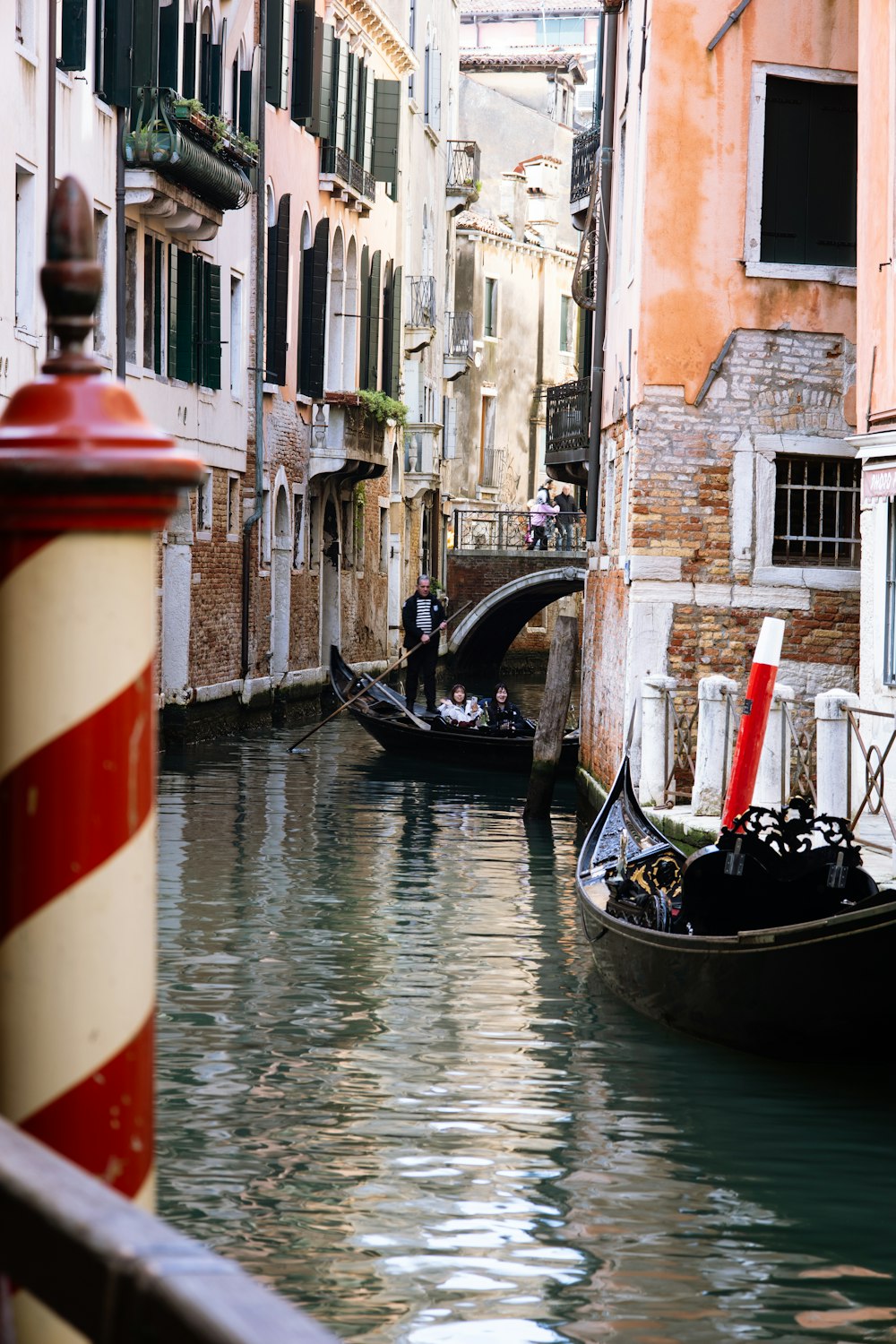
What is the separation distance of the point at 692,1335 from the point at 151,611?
2.82 metres

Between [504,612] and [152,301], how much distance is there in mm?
15009

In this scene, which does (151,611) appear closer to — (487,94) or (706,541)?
(706,541)

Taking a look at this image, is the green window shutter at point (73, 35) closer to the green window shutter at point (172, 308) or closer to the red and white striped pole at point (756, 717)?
the green window shutter at point (172, 308)

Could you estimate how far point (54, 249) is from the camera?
183cm

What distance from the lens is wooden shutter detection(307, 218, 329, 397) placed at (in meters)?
22.3

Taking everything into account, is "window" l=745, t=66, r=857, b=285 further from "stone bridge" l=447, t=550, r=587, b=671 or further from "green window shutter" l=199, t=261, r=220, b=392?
"stone bridge" l=447, t=550, r=587, b=671

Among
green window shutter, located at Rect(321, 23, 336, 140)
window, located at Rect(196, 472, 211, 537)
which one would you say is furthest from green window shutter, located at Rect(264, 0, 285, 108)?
window, located at Rect(196, 472, 211, 537)

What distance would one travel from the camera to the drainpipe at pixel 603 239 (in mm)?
14719

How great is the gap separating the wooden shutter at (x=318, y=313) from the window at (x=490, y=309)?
1550cm

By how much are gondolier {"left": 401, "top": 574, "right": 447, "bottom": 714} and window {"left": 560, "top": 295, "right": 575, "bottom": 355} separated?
2121 cm

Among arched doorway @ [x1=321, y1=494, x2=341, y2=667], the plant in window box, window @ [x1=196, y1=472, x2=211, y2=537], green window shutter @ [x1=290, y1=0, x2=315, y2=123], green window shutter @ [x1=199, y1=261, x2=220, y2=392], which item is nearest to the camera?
green window shutter @ [x1=199, y1=261, x2=220, y2=392]

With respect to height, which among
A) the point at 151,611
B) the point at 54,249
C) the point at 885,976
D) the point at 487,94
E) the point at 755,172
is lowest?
the point at 885,976

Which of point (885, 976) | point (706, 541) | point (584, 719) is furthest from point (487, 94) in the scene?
point (885, 976)

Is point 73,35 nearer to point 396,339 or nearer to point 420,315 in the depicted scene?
point 396,339
